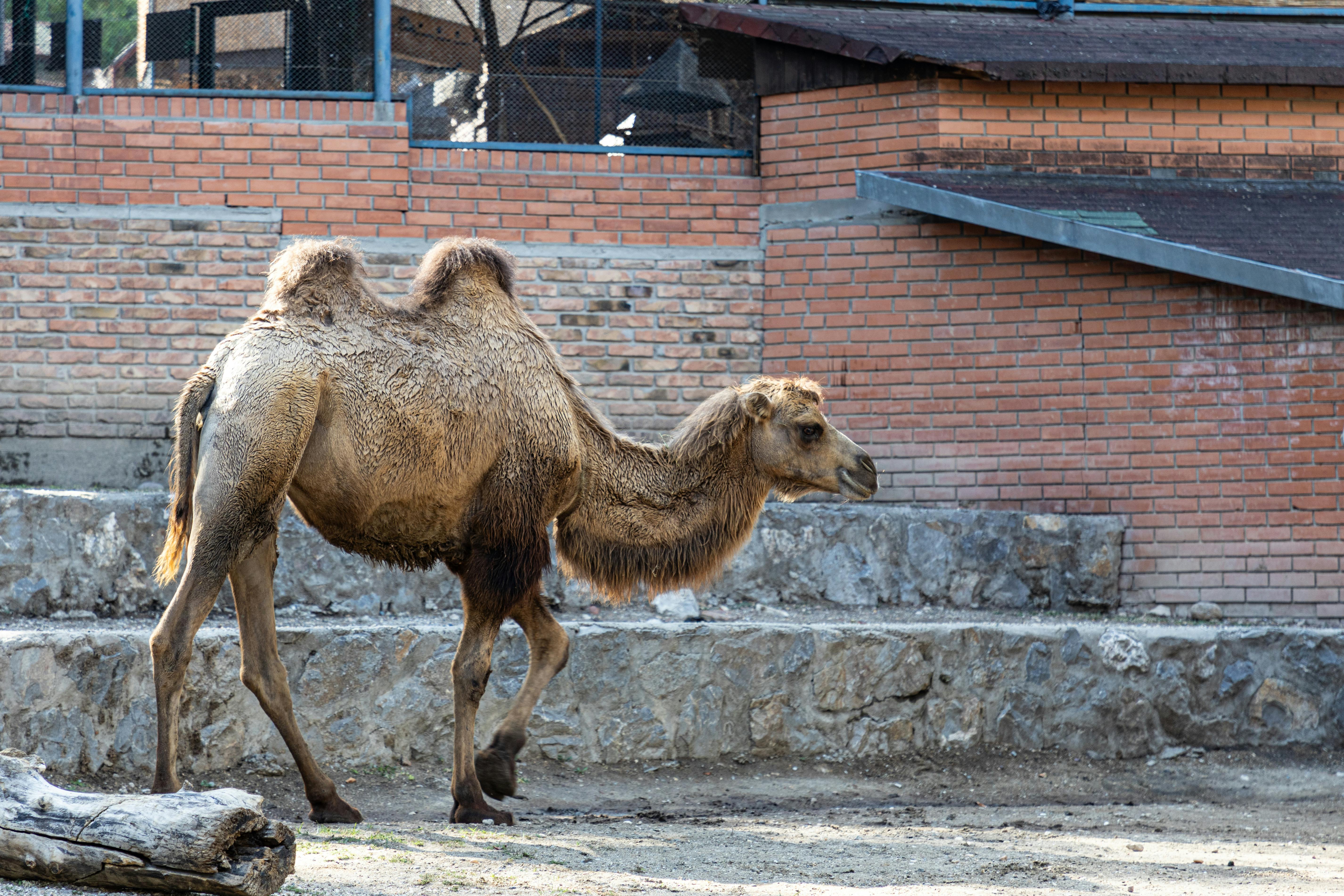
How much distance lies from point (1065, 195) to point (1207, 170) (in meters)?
1.49

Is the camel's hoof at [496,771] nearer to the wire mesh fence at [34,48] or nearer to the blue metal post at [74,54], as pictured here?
the blue metal post at [74,54]

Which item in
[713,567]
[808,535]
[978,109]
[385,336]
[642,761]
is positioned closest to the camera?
[385,336]

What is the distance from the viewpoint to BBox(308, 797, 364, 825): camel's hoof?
6074 mm

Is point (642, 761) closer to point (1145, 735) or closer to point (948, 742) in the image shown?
point (948, 742)

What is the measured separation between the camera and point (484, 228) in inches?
427

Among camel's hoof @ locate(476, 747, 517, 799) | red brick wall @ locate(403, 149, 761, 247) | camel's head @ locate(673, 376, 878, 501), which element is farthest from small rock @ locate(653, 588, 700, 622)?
red brick wall @ locate(403, 149, 761, 247)

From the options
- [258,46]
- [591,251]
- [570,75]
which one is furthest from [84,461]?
[570,75]

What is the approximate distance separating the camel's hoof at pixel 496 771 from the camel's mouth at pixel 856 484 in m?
2.06

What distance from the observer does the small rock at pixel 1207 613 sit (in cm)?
965

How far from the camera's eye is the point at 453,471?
6.11 m

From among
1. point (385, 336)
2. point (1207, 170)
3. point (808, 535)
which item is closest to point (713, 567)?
point (385, 336)

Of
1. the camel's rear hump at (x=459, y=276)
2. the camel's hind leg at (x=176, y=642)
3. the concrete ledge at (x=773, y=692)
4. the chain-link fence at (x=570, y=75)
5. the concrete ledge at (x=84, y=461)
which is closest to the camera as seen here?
the camel's hind leg at (x=176, y=642)

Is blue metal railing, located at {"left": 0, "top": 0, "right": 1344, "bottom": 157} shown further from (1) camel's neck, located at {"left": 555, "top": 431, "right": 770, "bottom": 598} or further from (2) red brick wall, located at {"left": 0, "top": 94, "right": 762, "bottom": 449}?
(1) camel's neck, located at {"left": 555, "top": 431, "right": 770, "bottom": 598}

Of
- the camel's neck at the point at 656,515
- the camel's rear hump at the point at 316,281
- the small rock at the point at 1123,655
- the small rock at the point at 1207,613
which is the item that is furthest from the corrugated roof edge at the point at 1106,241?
the camel's rear hump at the point at 316,281
